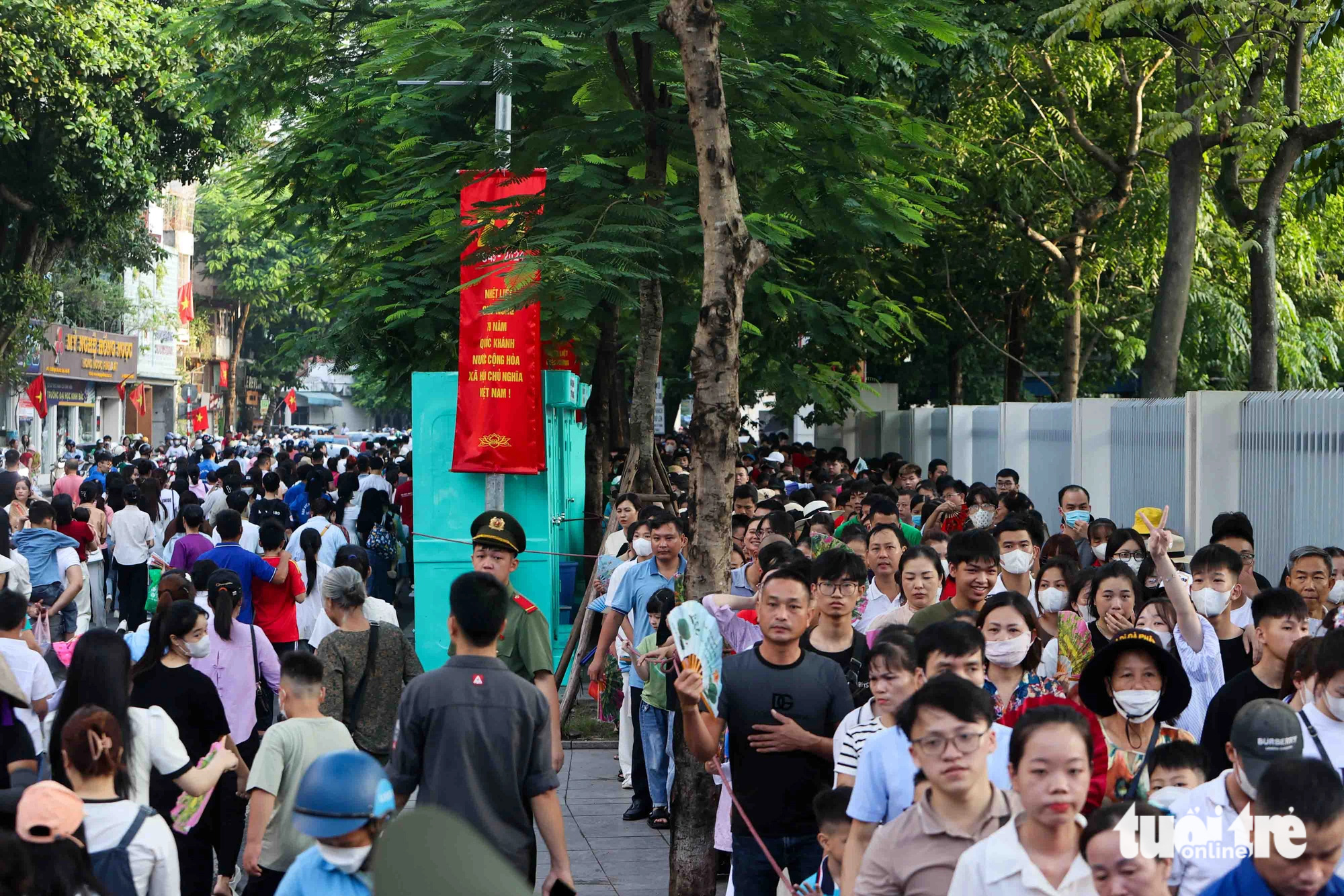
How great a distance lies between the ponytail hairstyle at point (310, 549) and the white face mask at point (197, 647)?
489 cm

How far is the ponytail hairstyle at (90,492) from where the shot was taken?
15523 millimetres

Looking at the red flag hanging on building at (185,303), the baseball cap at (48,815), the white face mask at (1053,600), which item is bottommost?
the baseball cap at (48,815)

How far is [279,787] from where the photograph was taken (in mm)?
5719

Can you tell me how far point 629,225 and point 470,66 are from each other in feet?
6.41

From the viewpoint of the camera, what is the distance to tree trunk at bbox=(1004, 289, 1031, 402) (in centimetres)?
2733

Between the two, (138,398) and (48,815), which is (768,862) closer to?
(48,815)

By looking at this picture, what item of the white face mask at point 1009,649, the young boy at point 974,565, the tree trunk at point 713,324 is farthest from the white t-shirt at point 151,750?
the young boy at point 974,565

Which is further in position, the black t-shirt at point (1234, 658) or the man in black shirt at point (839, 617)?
the black t-shirt at point (1234, 658)

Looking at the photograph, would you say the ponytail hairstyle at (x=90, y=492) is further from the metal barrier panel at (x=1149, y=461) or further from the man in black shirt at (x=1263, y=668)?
the man in black shirt at (x=1263, y=668)

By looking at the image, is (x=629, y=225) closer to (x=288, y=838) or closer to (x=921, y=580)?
(x=921, y=580)

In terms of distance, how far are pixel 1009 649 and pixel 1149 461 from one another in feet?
31.9

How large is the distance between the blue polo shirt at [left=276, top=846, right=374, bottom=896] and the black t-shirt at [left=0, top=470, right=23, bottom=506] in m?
13.1

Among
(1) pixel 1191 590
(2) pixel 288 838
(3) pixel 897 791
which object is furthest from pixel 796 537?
(3) pixel 897 791

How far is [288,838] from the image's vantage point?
226 inches
